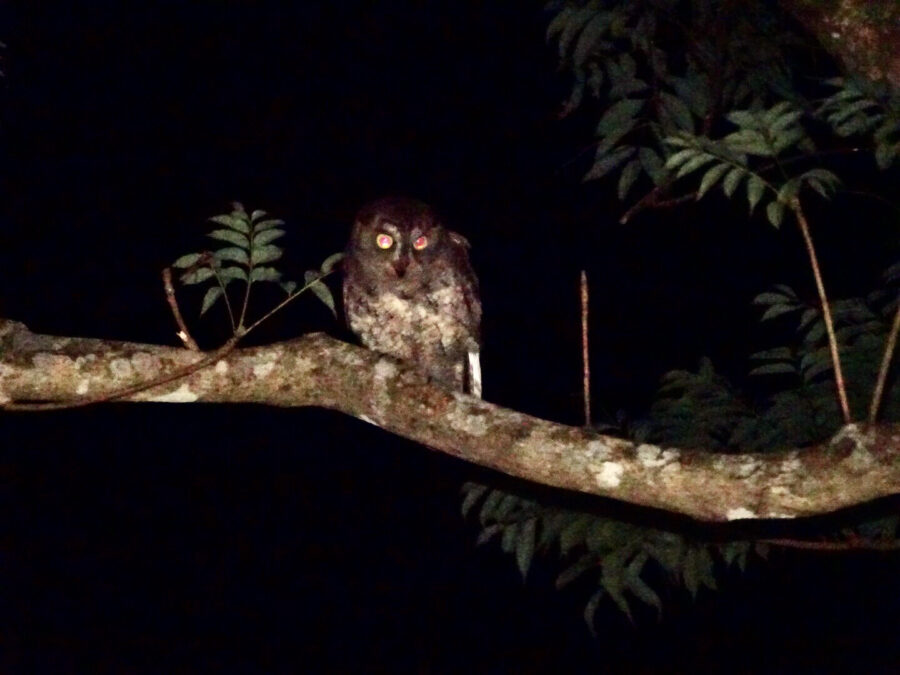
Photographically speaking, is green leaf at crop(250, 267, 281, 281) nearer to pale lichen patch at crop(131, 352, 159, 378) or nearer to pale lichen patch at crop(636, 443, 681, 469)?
pale lichen patch at crop(131, 352, 159, 378)

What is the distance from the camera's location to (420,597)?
11.6 meters

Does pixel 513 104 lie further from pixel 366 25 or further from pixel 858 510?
pixel 858 510

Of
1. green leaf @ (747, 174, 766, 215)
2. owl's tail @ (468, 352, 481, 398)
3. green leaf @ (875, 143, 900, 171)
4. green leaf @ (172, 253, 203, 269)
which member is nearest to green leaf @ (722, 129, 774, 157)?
green leaf @ (747, 174, 766, 215)

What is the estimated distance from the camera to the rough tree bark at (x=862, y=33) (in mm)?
2354

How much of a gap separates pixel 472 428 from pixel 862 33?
3.52ft

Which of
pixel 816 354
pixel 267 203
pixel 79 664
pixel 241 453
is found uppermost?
pixel 267 203

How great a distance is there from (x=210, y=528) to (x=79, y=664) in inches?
63.9

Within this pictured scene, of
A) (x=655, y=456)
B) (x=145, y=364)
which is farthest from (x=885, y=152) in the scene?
(x=145, y=364)

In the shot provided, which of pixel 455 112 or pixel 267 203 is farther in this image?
pixel 455 112

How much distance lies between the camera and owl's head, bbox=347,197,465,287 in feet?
12.9

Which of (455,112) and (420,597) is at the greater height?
(455,112)

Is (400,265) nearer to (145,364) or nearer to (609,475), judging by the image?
(145,364)

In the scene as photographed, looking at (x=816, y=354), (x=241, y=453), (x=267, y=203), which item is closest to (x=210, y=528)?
(x=241, y=453)

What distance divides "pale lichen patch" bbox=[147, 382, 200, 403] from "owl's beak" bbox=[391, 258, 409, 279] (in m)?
1.68
